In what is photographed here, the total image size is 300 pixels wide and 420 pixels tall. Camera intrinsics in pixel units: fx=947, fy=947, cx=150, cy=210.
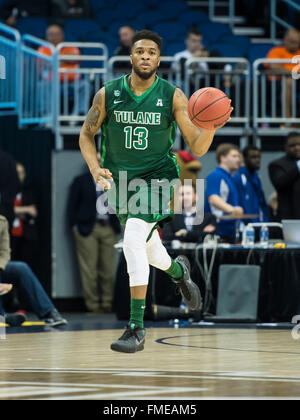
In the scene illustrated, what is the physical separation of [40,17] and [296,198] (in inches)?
277

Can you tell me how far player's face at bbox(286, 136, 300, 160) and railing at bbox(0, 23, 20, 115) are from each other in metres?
4.04

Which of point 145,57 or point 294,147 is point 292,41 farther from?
point 145,57

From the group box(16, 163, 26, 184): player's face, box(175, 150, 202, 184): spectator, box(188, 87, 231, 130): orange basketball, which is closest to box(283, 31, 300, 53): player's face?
box(175, 150, 202, 184): spectator

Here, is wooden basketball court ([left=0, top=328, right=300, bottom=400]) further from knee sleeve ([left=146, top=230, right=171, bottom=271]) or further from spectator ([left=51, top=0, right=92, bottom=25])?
spectator ([left=51, top=0, right=92, bottom=25])

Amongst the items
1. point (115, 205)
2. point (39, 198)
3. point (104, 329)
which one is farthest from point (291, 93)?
point (115, 205)

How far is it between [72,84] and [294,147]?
13.1 feet

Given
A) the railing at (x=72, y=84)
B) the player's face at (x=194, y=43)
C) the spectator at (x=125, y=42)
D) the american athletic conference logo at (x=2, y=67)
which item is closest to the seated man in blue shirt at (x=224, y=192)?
the railing at (x=72, y=84)

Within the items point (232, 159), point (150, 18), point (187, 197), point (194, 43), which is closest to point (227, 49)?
point (150, 18)

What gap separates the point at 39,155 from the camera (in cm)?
1392

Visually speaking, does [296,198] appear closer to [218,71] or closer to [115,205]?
[218,71]

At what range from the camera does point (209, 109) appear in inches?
260

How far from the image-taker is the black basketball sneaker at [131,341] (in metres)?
6.88

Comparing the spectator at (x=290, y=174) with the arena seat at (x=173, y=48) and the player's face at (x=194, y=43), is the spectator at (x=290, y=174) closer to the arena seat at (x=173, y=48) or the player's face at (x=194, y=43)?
the player's face at (x=194, y=43)

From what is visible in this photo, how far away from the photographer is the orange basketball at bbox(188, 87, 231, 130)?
6598 millimetres
